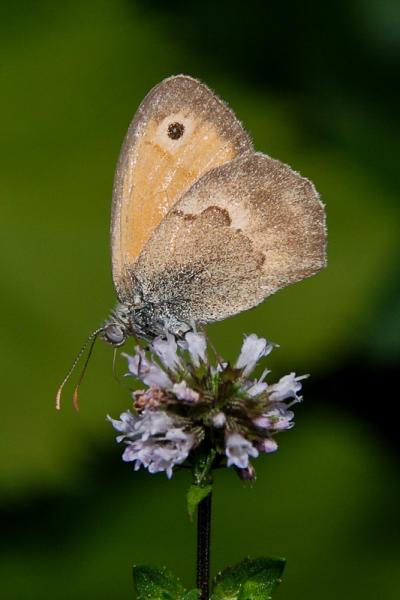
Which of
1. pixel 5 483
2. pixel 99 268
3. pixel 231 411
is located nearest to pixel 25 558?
pixel 5 483

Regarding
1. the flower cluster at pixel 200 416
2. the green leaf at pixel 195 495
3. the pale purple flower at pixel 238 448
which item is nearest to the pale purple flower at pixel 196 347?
the flower cluster at pixel 200 416

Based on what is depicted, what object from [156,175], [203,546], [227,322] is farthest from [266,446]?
[227,322]

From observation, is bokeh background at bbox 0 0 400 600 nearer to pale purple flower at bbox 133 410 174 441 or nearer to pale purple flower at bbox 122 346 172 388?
pale purple flower at bbox 122 346 172 388

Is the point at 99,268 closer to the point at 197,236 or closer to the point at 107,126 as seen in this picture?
the point at 107,126

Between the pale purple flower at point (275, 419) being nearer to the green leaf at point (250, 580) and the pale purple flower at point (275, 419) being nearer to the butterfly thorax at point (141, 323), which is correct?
the green leaf at point (250, 580)

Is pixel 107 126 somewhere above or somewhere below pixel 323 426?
above

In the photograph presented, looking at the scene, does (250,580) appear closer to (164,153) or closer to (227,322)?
(164,153)
